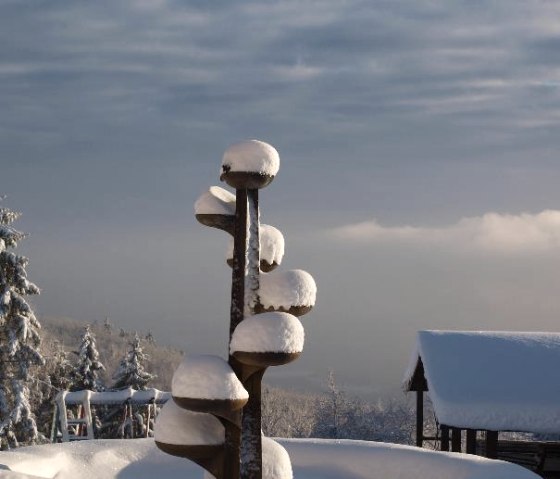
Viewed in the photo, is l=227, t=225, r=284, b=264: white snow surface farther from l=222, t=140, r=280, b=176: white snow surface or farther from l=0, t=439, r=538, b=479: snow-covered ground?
l=0, t=439, r=538, b=479: snow-covered ground

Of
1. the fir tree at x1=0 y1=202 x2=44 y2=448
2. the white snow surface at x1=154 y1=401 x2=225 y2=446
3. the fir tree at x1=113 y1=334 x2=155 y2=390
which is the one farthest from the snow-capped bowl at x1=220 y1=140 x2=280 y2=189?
the fir tree at x1=113 y1=334 x2=155 y2=390

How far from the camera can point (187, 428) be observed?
8.77m

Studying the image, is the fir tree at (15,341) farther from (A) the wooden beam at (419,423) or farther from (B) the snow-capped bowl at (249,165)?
(B) the snow-capped bowl at (249,165)

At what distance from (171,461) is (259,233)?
5.09 metres

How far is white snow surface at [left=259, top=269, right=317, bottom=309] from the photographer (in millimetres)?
8906

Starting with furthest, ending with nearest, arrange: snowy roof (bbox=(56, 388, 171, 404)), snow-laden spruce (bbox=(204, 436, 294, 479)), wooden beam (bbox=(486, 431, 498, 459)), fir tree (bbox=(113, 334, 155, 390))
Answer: fir tree (bbox=(113, 334, 155, 390)), snowy roof (bbox=(56, 388, 171, 404)), wooden beam (bbox=(486, 431, 498, 459)), snow-laden spruce (bbox=(204, 436, 294, 479))

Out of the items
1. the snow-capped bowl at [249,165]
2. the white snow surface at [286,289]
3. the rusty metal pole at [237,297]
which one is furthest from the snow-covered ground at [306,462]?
the snow-capped bowl at [249,165]

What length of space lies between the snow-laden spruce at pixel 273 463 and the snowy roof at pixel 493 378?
25.7 feet

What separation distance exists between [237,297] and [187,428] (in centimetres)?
140

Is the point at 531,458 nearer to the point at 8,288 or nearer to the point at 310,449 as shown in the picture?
the point at 310,449

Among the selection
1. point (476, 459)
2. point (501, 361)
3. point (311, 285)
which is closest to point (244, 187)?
point (311, 285)

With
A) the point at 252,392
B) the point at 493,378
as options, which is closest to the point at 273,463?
the point at 252,392

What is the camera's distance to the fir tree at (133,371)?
102 feet

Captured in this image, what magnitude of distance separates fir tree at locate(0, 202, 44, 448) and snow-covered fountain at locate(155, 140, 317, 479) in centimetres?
1475
